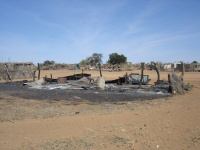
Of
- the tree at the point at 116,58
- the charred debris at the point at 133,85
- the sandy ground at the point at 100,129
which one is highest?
the tree at the point at 116,58

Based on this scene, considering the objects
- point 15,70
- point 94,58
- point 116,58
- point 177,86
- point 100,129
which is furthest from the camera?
point 94,58

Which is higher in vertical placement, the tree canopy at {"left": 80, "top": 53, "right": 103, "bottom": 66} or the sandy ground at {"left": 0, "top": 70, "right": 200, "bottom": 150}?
the tree canopy at {"left": 80, "top": 53, "right": 103, "bottom": 66}

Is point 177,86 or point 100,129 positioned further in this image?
point 177,86

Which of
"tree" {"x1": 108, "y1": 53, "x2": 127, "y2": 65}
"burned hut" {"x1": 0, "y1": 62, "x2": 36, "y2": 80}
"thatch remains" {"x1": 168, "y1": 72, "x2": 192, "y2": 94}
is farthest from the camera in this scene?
"tree" {"x1": 108, "y1": 53, "x2": 127, "y2": 65}

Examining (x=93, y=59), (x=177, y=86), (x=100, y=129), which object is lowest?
(x=100, y=129)

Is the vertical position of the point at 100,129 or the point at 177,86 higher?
the point at 177,86

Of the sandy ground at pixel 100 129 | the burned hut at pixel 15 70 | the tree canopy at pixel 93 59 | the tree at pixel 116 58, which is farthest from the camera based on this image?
the tree canopy at pixel 93 59

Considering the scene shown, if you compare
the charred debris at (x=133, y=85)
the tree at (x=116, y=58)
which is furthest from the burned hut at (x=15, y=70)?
the tree at (x=116, y=58)

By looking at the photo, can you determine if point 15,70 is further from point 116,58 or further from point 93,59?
point 93,59

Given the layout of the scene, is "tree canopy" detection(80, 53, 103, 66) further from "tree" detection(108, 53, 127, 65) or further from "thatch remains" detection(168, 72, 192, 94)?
"thatch remains" detection(168, 72, 192, 94)

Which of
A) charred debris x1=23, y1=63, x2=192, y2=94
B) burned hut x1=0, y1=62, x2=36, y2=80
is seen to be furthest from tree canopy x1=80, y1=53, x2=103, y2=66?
charred debris x1=23, y1=63, x2=192, y2=94

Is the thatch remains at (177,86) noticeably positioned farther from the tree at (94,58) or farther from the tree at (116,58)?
the tree at (94,58)

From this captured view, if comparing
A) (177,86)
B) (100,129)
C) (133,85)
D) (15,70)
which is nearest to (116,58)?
(15,70)

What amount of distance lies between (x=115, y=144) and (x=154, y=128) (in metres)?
1.45
